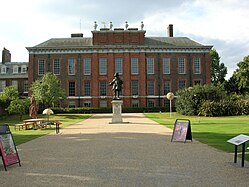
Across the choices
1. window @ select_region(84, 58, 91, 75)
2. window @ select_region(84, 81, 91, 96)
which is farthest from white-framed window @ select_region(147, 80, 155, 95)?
window @ select_region(84, 58, 91, 75)

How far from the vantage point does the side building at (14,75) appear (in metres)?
61.8

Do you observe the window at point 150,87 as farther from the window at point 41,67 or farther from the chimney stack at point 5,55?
the chimney stack at point 5,55

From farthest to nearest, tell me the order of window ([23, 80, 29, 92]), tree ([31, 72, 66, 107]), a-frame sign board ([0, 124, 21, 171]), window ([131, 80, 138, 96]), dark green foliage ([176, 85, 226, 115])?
window ([23, 80, 29, 92]) → window ([131, 80, 138, 96]) → tree ([31, 72, 66, 107]) → dark green foliage ([176, 85, 226, 115]) → a-frame sign board ([0, 124, 21, 171])

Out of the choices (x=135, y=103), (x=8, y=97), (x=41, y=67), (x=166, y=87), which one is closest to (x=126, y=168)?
(x=8, y=97)

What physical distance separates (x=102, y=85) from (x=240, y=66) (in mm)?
29618

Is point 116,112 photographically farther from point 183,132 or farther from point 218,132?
point 183,132

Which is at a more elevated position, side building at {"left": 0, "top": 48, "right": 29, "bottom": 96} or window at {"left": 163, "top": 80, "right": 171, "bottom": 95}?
side building at {"left": 0, "top": 48, "right": 29, "bottom": 96}

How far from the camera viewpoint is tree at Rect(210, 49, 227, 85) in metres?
70.1

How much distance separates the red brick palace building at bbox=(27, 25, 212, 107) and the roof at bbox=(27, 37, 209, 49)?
794mm

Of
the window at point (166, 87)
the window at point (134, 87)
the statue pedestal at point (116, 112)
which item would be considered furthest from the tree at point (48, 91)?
the window at point (166, 87)

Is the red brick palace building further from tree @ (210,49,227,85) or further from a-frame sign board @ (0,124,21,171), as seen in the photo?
a-frame sign board @ (0,124,21,171)

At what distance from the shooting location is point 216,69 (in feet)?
231

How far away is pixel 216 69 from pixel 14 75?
46197 millimetres

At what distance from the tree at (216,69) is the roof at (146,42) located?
14.6 metres
